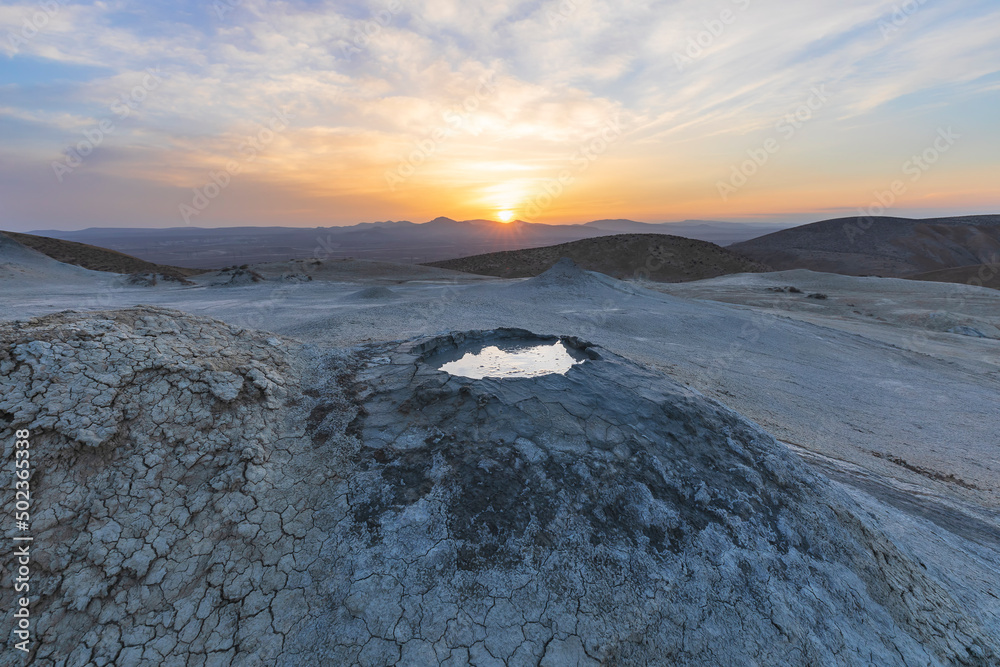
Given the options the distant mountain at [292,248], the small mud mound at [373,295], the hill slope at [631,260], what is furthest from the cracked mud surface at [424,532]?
the distant mountain at [292,248]

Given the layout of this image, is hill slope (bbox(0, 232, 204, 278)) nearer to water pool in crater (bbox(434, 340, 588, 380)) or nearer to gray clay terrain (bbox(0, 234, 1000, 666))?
gray clay terrain (bbox(0, 234, 1000, 666))

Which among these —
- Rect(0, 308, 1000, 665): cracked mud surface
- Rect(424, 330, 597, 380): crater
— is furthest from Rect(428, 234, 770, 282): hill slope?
Rect(0, 308, 1000, 665): cracked mud surface

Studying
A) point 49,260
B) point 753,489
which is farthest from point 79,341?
point 49,260

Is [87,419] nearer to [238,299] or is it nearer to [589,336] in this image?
[589,336]

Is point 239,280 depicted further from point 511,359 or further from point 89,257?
point 511,359

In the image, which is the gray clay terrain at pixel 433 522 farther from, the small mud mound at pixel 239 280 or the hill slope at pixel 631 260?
the hill slope at pixel 631 260

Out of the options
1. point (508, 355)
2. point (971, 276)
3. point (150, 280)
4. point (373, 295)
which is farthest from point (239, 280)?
point (971, 276)
